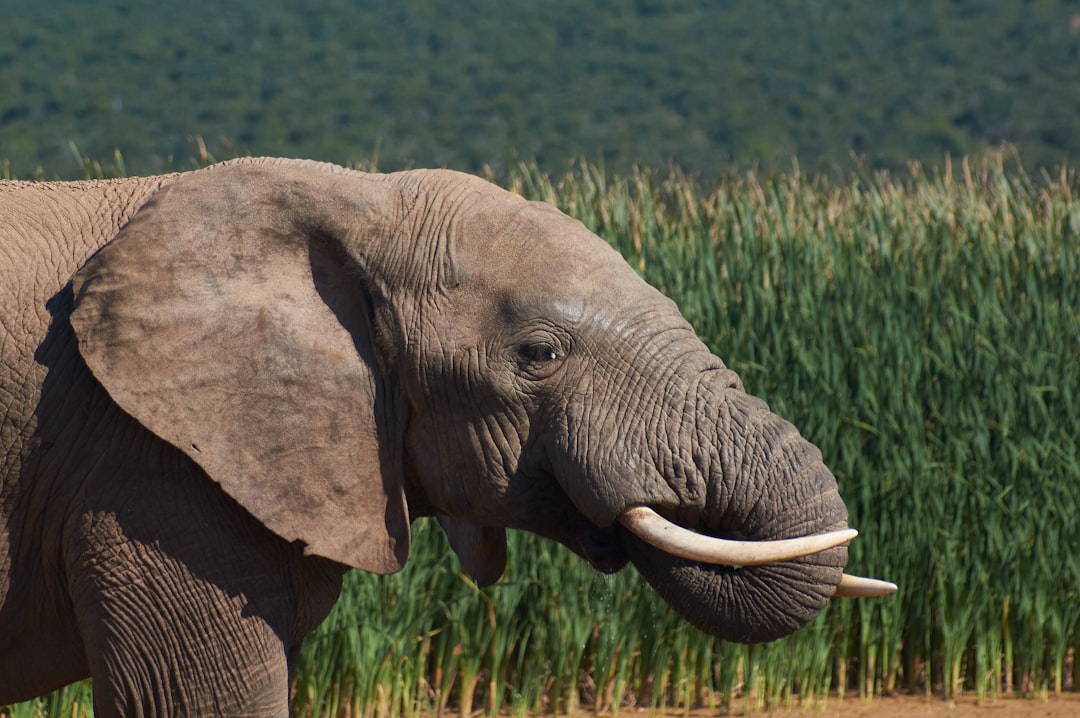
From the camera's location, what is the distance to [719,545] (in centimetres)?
273

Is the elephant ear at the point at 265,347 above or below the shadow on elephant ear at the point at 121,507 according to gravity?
above

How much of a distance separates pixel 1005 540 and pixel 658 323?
3.92 metres

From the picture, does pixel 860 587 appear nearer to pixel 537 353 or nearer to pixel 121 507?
pixel 537 353

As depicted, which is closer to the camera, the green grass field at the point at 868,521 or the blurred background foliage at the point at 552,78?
the green grass field at the point at 868,521

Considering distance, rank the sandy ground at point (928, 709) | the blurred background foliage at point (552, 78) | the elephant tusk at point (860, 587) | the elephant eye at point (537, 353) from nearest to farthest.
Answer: the elephant eye at point (537, 353)
the elephant tusk at point (860, 587)
the sandy ground at point (928, 709)
the blurred background foliage at point (552, 78)

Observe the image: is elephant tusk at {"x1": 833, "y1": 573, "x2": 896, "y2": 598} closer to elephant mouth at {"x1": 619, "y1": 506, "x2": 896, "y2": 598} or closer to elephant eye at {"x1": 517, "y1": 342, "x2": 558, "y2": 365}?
elephant mouth at {"x1": 619, "y1": 506, "x2": 896, "y2": 598}

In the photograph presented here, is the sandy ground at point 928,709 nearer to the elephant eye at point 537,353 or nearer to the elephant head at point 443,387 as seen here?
the elephant head at point 443,387

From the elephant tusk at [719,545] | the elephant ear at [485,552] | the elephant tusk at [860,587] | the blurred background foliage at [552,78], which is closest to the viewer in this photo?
the elephant tusk at [719,545]

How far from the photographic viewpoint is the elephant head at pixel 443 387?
2.78 meters

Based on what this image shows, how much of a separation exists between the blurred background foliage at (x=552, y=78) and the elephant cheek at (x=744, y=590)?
27.5 meters

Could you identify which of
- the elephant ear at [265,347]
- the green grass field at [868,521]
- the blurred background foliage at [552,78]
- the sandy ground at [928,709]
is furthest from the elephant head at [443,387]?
the blurred background foliage at [552,78]

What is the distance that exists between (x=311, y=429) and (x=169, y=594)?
1.41ft

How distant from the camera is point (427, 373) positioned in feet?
9.47

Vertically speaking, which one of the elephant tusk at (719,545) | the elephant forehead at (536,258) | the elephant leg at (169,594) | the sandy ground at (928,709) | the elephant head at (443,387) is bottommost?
the sandy ground at (928,709)
